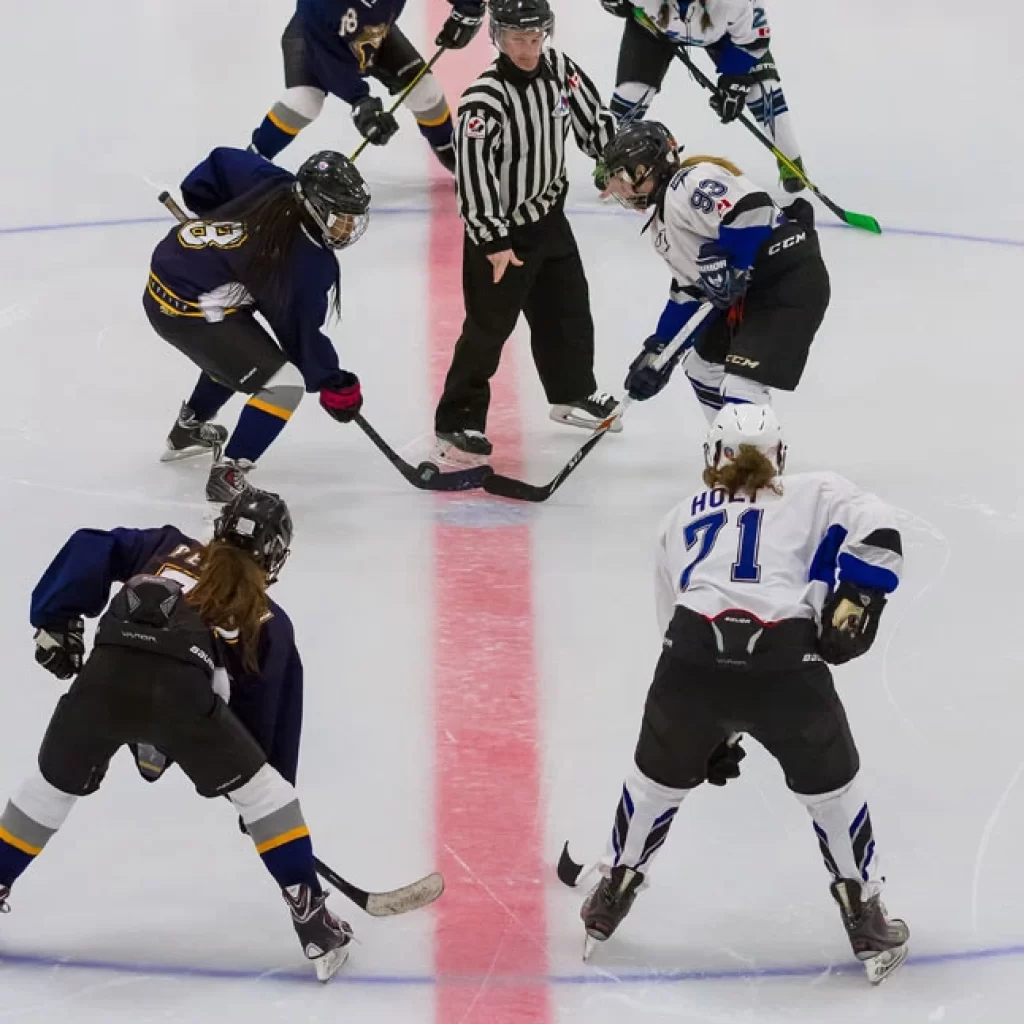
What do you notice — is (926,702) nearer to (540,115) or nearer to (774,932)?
(774,932)

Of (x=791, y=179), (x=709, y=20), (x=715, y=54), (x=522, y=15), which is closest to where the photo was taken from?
(x=522, y=15)

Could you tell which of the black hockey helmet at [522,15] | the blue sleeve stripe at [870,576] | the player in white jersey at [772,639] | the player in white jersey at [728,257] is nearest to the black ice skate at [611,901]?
the player in white jersey at [772,639]

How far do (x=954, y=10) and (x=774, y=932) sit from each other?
5819 mm

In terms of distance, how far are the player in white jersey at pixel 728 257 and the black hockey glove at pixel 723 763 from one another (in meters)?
1.37

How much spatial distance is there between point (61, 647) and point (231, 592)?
314 millimetres

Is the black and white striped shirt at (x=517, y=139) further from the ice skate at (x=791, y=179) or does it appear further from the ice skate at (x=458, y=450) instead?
the ice skate at (x=791, y=179)

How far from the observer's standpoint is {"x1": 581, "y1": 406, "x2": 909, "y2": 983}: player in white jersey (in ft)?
10.1

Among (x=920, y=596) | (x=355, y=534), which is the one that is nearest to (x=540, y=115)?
(x=355, y=534)

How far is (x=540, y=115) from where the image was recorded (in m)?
4.84

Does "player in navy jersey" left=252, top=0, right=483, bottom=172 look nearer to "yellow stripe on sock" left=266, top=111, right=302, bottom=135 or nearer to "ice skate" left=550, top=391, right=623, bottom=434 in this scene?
"yellow stripe on sock" left=266, top=111, right=302, bottom=135

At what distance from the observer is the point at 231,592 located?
3150 millimetres

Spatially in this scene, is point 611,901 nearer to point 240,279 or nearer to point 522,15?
point 240,279

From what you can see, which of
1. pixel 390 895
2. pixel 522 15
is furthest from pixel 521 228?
pixel 390 895

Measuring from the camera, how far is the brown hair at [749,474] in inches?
124
